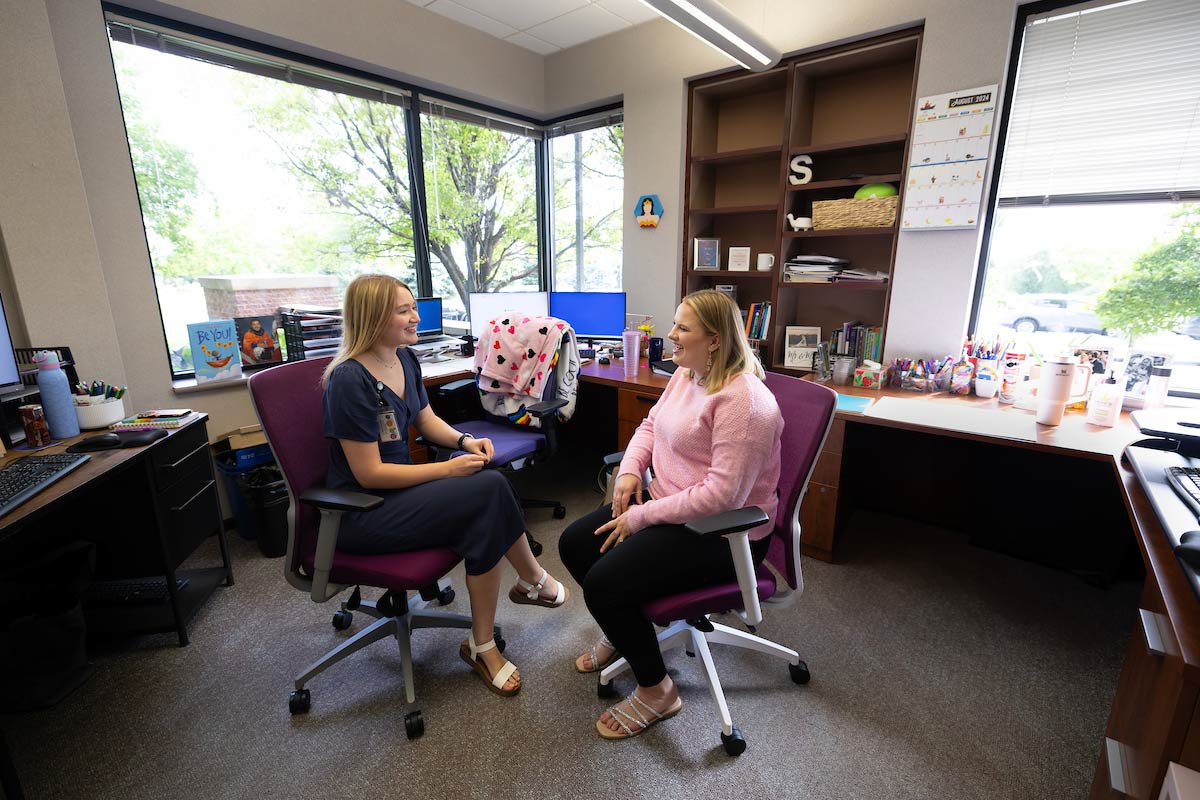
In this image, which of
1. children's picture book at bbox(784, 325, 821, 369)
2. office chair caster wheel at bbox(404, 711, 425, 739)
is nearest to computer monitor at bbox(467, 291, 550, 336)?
children's picture book at bbox(784, 325, 821, 369)

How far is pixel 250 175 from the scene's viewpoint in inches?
108

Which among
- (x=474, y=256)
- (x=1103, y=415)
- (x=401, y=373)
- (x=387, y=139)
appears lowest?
(x=1103, y=415)

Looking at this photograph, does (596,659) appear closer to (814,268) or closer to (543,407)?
(543,407)

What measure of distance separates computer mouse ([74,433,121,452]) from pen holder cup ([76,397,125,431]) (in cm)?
17

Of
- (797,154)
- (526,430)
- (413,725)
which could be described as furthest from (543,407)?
(797,154)

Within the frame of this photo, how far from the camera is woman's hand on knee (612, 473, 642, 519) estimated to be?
1689 millimetres

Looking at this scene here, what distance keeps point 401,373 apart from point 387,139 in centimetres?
217

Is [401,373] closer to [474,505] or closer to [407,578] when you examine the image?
[474,505]

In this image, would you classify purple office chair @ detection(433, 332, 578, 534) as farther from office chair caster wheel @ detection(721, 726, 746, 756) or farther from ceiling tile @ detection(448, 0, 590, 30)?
ceiling tile @ detection(448, 0, 590, 30)

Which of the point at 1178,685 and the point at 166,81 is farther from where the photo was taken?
the point at 166,81

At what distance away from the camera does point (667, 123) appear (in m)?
3.22

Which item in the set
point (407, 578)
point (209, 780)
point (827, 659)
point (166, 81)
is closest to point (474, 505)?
point (407, 578)

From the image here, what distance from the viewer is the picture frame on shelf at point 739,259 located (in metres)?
3.14

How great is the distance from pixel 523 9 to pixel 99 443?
9.73 ft
